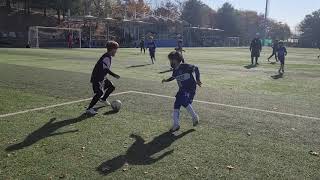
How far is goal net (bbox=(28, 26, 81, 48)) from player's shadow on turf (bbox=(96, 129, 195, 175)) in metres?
45.9

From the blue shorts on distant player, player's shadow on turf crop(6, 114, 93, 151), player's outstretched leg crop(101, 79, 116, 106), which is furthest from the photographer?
player's outstretched leg crop(101, 79, 116, 106)

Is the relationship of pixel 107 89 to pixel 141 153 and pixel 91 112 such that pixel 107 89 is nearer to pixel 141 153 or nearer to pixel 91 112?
pixel 91 112

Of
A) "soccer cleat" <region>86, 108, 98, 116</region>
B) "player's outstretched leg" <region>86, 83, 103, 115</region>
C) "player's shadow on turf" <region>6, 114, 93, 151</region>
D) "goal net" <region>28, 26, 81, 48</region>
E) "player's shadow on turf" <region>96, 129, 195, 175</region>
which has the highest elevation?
"goal net" <region>28, 26, 81, 48</region>

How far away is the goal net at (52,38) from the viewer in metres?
52.3

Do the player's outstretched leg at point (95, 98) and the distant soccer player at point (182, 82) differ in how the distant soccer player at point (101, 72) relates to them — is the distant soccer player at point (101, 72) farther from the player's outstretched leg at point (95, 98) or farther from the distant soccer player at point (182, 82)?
the distant soccer player at point (182, 82)

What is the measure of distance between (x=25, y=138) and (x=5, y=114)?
7.17ft

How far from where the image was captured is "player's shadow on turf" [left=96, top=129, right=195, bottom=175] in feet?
19.4

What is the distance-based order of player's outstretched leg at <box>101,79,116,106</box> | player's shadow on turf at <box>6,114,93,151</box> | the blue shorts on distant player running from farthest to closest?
1. player's outstretched leg at <box>101,79,116,106</box>
2. the blue shorts on distant player
3. player's shadow on turf at <box>6,114,93,151</box>

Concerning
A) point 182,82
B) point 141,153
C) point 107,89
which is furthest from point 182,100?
point 107,89

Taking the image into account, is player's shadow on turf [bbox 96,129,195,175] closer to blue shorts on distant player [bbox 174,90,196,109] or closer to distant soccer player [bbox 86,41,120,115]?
blue shorts on distant player [bbox 174,90,196,109]

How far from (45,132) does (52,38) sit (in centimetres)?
5195

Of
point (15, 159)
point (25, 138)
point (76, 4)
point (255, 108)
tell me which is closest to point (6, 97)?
point (25, 138)

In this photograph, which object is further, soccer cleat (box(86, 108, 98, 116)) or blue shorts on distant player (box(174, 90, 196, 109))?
soccer cleat (box(86, 108, 98, 116))

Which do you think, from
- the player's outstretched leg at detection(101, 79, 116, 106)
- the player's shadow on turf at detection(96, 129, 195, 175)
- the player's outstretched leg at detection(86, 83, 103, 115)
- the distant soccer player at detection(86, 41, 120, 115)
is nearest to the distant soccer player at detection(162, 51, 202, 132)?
the player's shadow on turf at detection(96, 129, 195, 175)
